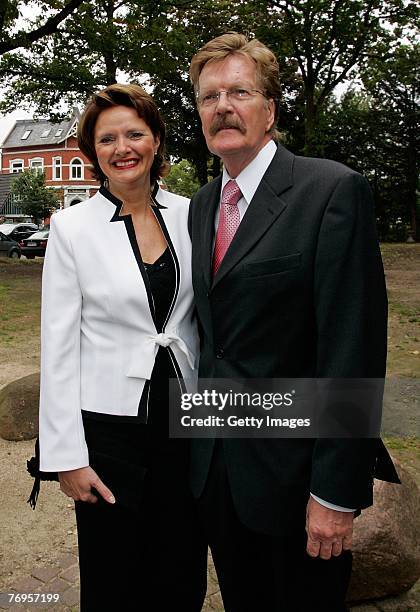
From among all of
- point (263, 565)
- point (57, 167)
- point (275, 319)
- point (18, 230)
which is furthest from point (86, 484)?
point (57, 167)

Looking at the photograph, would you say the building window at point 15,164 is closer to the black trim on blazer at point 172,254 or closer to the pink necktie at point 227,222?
the black trim on blazer at point 172,254

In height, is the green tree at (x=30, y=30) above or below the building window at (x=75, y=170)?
below

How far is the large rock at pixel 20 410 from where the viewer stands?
561 cm

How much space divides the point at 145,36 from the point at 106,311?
658 inches

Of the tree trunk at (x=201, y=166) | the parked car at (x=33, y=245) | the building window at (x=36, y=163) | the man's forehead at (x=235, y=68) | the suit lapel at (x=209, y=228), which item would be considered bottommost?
the suit lapel at (x=209, y=228)

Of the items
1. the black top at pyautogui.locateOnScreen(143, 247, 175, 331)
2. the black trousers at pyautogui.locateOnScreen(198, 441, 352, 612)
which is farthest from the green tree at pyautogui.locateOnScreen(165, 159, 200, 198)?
the black trousers at pyautogui.locateOnScreen(198, 441, 352, 612)

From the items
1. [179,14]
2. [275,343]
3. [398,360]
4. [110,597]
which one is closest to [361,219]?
[275,343]

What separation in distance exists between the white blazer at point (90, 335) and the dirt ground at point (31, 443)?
169cm

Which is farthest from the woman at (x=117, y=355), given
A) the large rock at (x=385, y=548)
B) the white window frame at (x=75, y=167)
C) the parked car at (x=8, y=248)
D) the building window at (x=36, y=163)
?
the building window at (x=36, y=163)

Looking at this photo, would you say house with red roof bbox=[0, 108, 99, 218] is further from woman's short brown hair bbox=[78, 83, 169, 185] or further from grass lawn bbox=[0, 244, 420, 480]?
woman's short brown hair bbox=[78, 83, 169, 185]

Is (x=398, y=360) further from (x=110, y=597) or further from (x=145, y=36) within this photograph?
(x=145, y=36)

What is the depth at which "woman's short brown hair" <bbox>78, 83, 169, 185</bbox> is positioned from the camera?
2340 mm

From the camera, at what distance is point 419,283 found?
1427 cm

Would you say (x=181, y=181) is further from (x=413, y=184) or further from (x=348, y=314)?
(x=348, y=314)
